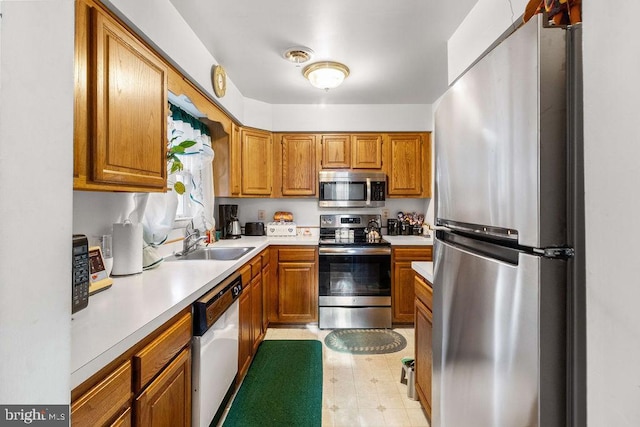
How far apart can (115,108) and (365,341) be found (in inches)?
101

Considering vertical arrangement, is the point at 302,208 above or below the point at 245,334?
above

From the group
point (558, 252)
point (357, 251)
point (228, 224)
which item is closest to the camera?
point (558, 252)

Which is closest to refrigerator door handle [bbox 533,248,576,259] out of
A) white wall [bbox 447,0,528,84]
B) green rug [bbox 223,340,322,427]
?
white wall [bbox 447,0,528,84]

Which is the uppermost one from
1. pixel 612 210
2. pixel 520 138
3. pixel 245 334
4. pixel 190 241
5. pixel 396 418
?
pixel 520 138

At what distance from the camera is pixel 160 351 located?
103 centimetres

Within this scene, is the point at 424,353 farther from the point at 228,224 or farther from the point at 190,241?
the point at 228,224

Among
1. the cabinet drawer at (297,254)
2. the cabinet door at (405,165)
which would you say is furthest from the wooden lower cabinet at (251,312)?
the cabinet door at (405,165)

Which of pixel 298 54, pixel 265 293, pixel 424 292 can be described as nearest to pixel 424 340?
pixel 424 292

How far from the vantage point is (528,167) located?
0.69 meters

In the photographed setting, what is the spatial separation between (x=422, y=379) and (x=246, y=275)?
1.31 meters

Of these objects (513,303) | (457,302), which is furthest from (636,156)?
(457,302)

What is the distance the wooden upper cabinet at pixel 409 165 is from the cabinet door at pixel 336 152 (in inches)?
18.8

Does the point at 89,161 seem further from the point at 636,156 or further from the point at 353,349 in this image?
the point at 353,349

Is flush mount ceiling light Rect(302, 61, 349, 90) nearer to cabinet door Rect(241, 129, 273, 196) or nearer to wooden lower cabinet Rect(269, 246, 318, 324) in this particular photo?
cabinet door Rect(241, 129, 273, 196)
